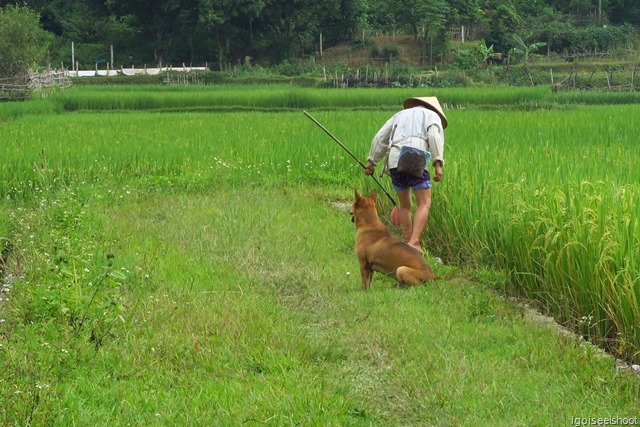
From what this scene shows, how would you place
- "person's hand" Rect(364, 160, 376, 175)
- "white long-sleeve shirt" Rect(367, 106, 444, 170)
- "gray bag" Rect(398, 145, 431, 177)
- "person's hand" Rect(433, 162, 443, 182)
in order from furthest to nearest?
"person's hand" Rect(364, 160, 376, 175) → "person's hand" Rect(433, 162, 443, 182) → "white long-sleeve shirt" Rect(367, 106, 444, 170) → "gray bag" Rect(398, 145, 431, 177)

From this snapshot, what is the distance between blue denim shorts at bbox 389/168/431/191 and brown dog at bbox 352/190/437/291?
3.47 feet

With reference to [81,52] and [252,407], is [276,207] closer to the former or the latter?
[252,407]

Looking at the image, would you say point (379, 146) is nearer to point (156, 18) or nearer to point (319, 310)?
point (319, 310)

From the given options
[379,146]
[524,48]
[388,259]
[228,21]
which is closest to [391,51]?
[524,48]

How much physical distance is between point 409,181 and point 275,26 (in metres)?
40.9

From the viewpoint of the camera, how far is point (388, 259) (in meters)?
6.70

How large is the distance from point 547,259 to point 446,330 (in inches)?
35.1

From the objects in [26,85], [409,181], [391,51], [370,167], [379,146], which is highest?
[391,51]

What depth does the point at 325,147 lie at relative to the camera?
47.5 feet

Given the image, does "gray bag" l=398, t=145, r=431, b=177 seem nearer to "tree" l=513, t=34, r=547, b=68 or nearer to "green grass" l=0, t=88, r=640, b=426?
"green grass" l=0, t=88, r=640, b=426

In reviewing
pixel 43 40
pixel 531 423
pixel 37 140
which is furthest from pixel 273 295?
pixel 43 40

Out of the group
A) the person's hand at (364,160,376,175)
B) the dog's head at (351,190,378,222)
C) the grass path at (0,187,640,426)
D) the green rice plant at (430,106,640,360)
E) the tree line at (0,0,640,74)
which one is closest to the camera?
the grass path at (0,187,640,426)

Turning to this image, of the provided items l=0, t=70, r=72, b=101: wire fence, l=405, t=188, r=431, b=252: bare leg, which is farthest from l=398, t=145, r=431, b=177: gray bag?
l=0, t=70, r=72, b=101: wire fence

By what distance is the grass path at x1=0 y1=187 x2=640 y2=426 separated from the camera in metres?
4.36
